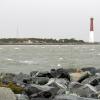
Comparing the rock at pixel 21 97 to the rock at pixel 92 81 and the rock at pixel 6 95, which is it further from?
the rock at pixel 92 81

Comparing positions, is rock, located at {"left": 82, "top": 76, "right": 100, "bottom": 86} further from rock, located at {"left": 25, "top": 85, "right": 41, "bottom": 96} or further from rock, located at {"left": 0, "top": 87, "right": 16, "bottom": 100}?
rock, located at {"left": 0, "top": 87, "right": 16, "bottom": 100}

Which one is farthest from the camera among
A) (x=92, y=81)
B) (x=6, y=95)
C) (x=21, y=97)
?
(x=92, y=81)

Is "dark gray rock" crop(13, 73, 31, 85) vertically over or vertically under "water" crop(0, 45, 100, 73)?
over

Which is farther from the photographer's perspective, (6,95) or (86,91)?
(86,91)

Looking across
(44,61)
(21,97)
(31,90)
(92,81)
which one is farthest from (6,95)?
(44,61)

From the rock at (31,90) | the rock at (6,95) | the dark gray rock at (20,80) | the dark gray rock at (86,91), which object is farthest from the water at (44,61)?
the rock at (6,95)

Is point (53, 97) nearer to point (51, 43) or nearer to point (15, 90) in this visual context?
point (15, 90)

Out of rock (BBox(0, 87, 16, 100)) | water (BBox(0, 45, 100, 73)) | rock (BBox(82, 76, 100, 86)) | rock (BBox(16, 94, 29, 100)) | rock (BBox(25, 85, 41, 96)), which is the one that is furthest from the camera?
water (BBox(0, 45, 100, 73))

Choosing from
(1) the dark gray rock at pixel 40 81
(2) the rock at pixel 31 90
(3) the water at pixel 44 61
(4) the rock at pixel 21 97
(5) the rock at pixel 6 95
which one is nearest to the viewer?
(5) the rock at pixel 6 95

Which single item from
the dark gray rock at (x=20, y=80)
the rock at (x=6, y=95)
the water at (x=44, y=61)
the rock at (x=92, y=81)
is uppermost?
the rock at (x=6, y=95)

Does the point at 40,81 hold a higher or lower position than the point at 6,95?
lower

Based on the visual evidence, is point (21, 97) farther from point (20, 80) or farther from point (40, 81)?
point (20, 80)

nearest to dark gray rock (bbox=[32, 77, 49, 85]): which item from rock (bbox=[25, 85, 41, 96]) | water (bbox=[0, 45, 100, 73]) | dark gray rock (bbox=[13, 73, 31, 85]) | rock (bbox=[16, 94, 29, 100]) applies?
dark gray rock (bbox=[13, 73, 31, 85])

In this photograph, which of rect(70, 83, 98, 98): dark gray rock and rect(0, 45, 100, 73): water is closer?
rect(70, 83, 98, 98): dark gray rock
